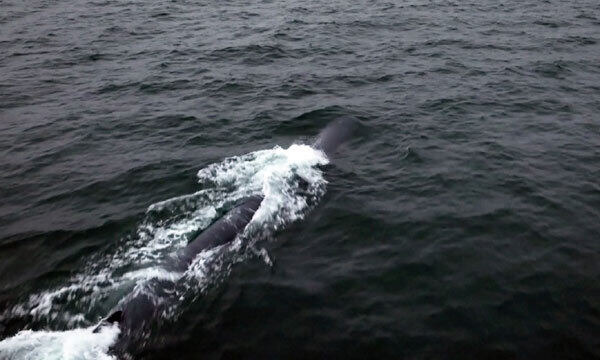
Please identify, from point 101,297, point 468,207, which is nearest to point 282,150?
point 468,207

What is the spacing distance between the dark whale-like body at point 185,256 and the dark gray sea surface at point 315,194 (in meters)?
0.25

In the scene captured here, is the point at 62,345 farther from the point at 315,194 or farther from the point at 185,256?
the point at 315,194

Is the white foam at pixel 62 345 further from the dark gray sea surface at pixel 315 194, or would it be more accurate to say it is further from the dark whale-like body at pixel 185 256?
the dark whale-like body at pixel 185 256

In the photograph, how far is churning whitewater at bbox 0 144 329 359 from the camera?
8797mm

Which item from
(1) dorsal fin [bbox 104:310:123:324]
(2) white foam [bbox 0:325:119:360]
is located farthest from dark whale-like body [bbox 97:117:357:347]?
(2) white foam [bbox 0:325:119:360]

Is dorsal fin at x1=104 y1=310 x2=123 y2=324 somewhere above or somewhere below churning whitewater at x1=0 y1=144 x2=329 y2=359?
above

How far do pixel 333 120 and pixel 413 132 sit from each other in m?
2.86

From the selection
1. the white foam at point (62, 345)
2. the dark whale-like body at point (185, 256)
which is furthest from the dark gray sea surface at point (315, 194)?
the dark whale-like body at point (185, 256)

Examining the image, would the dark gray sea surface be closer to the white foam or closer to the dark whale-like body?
the white foam

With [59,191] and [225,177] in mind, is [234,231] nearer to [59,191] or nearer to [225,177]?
[225,177]

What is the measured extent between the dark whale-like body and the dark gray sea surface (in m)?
0.25

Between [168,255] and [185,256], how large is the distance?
0.57m

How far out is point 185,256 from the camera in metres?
10.3

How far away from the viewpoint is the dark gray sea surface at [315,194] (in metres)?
9.00
